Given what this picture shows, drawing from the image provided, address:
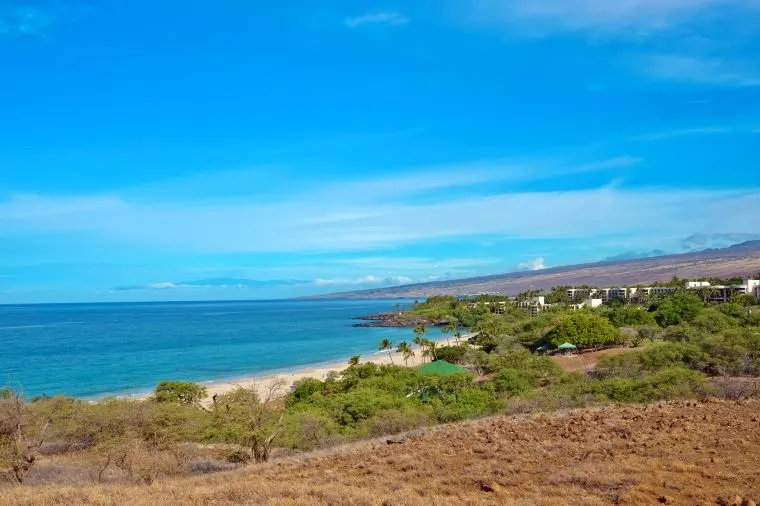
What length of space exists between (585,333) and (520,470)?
49861 mm

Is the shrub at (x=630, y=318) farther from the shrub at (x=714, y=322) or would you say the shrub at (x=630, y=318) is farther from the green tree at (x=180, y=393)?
the green tree at (x=180, y=393)

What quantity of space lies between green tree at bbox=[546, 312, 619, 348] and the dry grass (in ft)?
139

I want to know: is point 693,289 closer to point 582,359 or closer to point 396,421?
point 582,359

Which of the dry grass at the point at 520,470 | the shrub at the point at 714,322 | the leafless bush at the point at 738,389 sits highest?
the dry grass at the point at 520,470

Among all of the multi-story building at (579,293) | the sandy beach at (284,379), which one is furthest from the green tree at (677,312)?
the multi-story building at (579,293)

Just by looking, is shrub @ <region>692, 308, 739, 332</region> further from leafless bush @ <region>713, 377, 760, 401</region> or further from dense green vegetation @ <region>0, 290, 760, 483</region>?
leafless bush @ <region>713, 377, 760, 401</region>

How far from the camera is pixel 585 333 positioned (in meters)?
57.7

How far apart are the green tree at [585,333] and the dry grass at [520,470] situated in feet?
139

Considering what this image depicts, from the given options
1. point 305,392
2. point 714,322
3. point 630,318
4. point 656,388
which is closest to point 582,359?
point 714,322

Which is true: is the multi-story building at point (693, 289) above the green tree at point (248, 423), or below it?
below

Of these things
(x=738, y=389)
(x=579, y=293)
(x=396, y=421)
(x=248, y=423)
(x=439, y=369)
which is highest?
(x=248, y=423)

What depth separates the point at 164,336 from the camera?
332 feet

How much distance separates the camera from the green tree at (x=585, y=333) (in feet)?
187

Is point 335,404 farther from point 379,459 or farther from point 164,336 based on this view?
point 164,336
